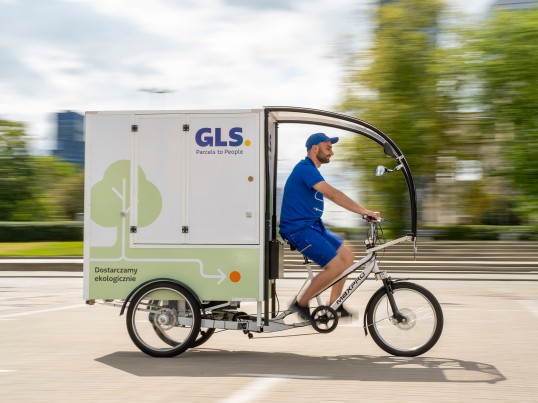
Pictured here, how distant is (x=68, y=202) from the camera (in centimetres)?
9800

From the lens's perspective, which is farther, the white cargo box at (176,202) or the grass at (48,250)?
the grass at (48,250)

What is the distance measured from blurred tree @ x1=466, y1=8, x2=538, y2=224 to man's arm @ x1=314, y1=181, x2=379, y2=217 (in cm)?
2884

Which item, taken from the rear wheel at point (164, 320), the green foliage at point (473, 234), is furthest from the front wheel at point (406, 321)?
the green foliage at point (473, 234)

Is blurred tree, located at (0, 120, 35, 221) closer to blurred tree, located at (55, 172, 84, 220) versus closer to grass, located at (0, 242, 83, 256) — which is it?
blurred tree, located at (55, 172, 84, 220)

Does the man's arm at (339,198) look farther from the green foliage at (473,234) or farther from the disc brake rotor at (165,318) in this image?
the green foliage at (473,234)

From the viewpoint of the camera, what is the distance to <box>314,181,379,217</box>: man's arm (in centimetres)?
804

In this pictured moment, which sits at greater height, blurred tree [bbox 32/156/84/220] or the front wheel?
blurred tree [bbox 32/156/84/220]

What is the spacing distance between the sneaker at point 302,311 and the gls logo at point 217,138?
5.13 feet

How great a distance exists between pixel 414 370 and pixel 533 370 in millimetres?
998

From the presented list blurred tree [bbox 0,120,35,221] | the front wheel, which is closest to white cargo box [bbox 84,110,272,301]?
the front wheel

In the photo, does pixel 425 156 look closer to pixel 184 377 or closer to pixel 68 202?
pixel 184 377

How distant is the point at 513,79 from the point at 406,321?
2945cm

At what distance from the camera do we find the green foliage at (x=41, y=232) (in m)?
50.0

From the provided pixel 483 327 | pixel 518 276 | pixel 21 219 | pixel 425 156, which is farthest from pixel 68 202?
pixel 483 327
